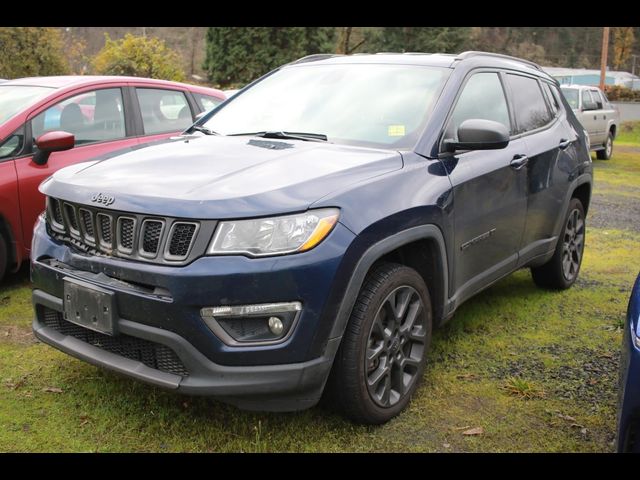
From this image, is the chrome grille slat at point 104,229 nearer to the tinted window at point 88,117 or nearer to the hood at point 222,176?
the hood at point 222,176

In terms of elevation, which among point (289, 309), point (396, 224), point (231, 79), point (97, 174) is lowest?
point (231, 79)

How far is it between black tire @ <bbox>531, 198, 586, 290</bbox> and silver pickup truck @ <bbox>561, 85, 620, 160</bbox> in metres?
10.8

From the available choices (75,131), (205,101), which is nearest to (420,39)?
(205,101)

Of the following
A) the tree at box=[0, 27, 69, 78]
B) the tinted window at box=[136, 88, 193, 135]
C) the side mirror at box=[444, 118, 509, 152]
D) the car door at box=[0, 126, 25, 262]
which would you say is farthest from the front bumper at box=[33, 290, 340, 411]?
the tree at box=[0, 27, 69, 78]

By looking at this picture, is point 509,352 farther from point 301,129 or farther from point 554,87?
point 554,87

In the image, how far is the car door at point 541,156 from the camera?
4.40 m

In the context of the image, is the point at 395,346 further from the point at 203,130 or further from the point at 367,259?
the point at 203,130

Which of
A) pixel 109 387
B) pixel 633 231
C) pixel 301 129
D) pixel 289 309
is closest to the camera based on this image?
pixel 289 309

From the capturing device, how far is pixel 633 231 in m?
8.07

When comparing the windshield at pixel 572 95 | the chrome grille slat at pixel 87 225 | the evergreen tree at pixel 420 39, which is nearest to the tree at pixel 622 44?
the evergreen tree at pixel 420 39

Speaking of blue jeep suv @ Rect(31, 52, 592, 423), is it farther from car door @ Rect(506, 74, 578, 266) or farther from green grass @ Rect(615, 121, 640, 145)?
green grass @ Rect(615, 121, 640, 145)

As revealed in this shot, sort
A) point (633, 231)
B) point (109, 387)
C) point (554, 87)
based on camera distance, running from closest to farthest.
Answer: point (109, 387) < point (554, 87) < point (633, 231)

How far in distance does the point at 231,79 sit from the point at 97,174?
40.7 metres
